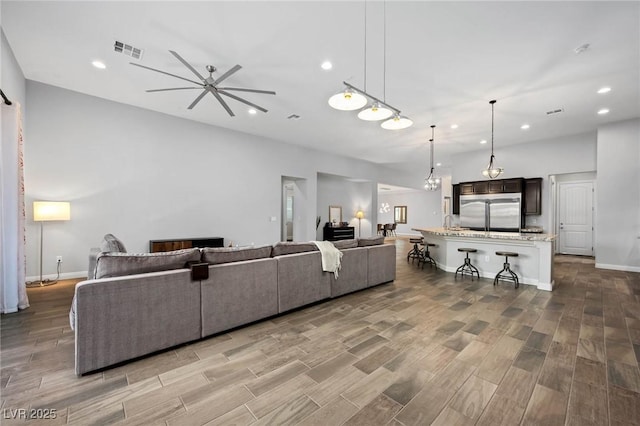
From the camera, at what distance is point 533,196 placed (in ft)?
23.3

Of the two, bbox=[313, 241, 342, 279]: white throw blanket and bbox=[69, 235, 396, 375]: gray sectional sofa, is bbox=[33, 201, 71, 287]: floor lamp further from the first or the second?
bbox=[313, 241, 342, 279]: white throw blanket

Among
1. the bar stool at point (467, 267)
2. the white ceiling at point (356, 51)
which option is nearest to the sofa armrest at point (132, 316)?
the white ceiling at point (356, 51)

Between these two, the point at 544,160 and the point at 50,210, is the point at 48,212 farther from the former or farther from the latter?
the point at 544,160

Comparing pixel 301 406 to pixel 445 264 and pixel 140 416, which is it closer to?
pixel 140 416

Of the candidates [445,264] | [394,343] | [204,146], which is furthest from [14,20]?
[445,264]

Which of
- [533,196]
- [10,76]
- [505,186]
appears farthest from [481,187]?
→ [10,76]

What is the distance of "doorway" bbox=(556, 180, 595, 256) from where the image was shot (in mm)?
7551

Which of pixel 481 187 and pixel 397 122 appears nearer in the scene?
pixel 397 122

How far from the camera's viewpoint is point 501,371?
2.06 m

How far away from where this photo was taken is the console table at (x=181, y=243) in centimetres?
522

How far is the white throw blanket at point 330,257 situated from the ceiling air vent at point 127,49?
3.41 meters

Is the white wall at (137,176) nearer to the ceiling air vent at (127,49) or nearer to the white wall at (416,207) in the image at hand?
the ceiling air vent at (127,49)

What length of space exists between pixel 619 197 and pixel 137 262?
8.97 meters

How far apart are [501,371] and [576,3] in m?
3.42
